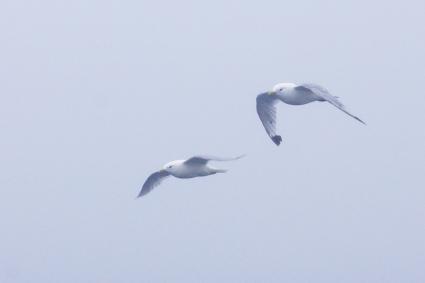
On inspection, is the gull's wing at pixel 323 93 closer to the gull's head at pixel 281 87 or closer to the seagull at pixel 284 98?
the seagull at pixel 284 98

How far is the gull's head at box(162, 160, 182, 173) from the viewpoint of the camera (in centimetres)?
2069

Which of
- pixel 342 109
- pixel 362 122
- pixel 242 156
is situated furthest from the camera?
pixel 242 156

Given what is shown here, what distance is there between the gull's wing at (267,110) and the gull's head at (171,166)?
2225mm

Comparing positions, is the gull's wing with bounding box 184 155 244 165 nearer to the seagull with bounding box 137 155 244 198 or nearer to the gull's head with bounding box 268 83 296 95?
the seagull with bounding box 137 155 244 198

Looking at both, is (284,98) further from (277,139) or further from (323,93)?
(323,93)

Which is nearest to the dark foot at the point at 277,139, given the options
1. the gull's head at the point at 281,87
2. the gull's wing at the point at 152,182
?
the gull's head at the point at 281,87

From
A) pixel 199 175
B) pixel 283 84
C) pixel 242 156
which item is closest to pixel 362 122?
pixel 242 156

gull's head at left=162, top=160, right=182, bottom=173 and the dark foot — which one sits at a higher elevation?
gull's head at left=162, top=160, right=182, bottom=173

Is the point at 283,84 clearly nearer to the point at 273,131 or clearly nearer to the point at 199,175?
the point at 273,131

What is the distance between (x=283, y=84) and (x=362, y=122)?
559 centimetres

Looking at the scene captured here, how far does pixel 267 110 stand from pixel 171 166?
2.61 m

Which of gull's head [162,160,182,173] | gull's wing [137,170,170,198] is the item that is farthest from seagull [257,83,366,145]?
gull's wing [137,170,170,198]

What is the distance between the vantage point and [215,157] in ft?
61.7

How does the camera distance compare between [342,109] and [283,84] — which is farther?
[283,84]
